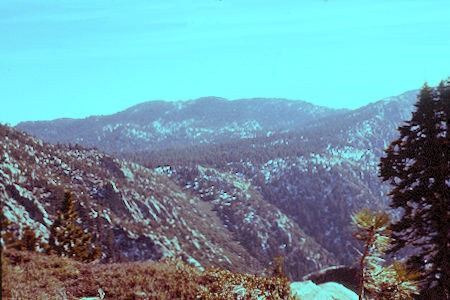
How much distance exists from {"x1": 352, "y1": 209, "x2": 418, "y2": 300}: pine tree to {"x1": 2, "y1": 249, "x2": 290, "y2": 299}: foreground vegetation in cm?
301

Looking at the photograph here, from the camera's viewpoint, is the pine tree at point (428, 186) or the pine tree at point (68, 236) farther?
the pine tree at point (68, 236)

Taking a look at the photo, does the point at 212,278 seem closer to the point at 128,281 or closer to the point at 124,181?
the point at 128,281

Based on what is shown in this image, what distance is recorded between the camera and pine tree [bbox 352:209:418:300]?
1005 cm

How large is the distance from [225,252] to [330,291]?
153465mm

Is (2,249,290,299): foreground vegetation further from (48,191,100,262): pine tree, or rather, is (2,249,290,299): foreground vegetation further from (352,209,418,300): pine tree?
(48,191,100,262): pine tree

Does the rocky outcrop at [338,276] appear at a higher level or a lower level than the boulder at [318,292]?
lower

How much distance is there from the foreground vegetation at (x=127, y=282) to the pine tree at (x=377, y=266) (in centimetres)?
301

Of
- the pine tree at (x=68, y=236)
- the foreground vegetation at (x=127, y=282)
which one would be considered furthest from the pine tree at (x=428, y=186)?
the pine tree at (x=68, y=236)

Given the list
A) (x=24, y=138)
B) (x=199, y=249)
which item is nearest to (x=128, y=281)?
(x=199, y=249)

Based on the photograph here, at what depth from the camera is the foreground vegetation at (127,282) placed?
405 inches

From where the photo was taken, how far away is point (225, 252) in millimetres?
162250

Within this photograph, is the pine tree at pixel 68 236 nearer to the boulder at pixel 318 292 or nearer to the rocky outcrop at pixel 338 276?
the rocky outcrop at pixel 338 276

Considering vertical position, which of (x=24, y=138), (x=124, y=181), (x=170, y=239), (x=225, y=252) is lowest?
(x=225, y=252)

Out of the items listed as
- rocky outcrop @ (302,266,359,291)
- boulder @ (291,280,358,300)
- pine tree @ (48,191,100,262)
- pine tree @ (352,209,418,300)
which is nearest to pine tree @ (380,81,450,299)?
boulder @ (291,280,358,300)
